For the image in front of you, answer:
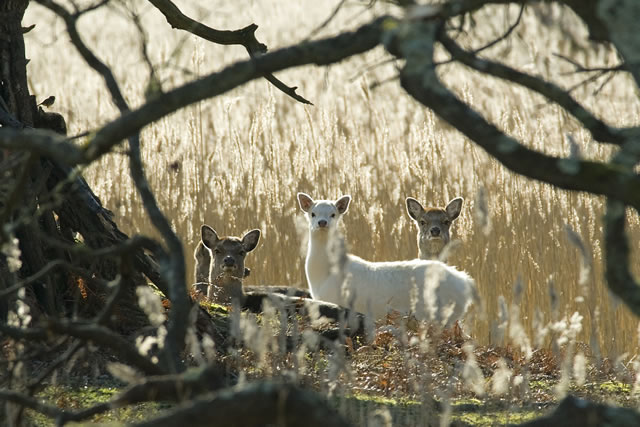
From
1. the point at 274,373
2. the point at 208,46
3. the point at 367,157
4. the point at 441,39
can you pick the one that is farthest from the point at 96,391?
the point at 208,46

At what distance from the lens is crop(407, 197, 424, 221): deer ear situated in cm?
1100

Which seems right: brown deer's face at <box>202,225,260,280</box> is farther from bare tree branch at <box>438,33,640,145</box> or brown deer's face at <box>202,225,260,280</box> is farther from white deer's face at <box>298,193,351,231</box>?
bare tree branch at <box>438,33,640,145</box>

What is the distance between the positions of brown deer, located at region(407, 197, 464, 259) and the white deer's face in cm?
82

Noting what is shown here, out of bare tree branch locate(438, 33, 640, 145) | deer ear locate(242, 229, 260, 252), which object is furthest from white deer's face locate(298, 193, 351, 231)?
bare tree branch locate(438, 33, 640, 145)

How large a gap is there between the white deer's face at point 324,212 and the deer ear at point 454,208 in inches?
46.5

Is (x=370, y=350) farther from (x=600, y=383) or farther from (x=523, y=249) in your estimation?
(x=523, y=249)

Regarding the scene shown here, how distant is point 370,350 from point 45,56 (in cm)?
1122

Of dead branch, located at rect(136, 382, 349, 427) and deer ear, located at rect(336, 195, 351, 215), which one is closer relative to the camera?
dead branch, located at rect(136, 382, 349, 427)

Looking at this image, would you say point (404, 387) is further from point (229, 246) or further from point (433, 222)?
point (433, 222)

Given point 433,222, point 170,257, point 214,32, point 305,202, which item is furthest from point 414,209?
point 170,257

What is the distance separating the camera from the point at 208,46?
18562mm

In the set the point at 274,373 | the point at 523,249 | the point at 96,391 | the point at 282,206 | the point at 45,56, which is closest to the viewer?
the point at 274,373

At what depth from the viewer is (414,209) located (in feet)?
36.6

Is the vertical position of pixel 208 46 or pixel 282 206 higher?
pixel 208 46
